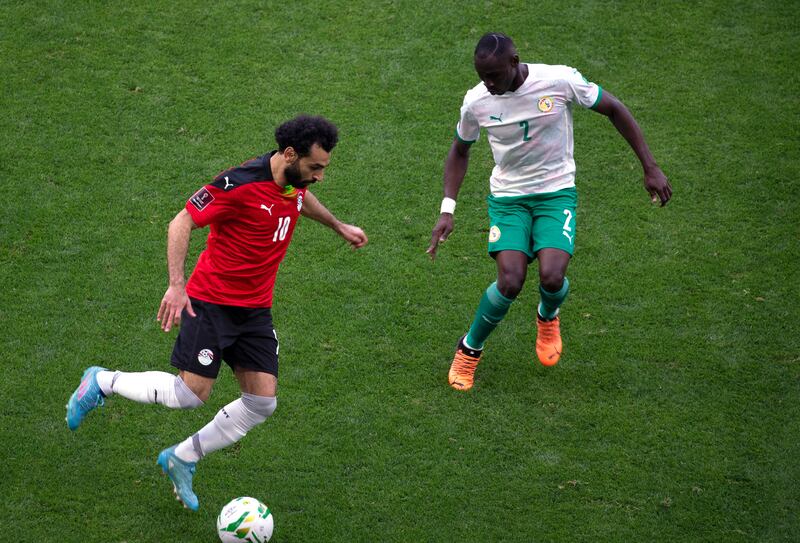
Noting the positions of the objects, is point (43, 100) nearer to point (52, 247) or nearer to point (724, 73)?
point (52, 247)

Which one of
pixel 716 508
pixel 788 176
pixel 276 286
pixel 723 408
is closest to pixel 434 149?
pixel 276 286

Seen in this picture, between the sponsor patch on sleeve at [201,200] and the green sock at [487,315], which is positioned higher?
the sponsor patch on sleeve at [201,200]

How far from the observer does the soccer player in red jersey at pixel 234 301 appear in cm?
549

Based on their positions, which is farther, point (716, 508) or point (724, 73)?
point (724, 73)

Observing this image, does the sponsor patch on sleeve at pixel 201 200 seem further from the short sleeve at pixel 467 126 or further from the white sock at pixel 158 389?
the short sleeve at pixel 467 126

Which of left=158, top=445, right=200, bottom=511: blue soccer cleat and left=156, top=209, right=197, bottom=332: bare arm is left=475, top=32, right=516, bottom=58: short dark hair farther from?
left=158, top=445, right=200, bottom=511: blue soccer cleat

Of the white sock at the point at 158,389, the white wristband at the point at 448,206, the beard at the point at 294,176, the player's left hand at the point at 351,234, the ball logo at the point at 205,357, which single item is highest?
the beard at the point at 294,176

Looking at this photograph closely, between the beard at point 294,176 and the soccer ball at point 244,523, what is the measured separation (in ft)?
5.95

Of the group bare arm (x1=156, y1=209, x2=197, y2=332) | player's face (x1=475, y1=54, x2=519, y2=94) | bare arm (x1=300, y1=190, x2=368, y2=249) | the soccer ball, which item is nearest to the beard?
bare arm (x1=300, y1=190, x2=368, y2=249)

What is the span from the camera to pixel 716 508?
5855 mm

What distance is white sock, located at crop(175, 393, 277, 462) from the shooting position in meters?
5.67

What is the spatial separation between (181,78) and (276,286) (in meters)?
Answer: 3.14

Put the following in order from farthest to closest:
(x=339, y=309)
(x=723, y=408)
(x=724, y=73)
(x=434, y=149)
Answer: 1. (x=724, y=73)
2. (x=434, y=149)
3. (x=339, y=309)
4. (x=723, y=408)

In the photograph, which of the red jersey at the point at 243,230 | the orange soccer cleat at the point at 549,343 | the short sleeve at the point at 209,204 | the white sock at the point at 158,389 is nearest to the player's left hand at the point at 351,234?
the red jersey at the point at 243,230
